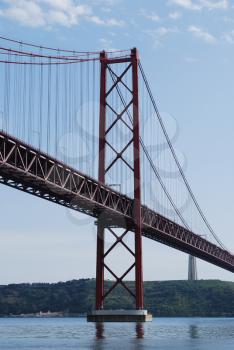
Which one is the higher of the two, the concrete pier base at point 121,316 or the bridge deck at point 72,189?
the bridge deck at point 72,189

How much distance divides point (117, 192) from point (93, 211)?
2626 mm

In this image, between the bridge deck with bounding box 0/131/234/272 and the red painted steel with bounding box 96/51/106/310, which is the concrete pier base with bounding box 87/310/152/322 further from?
the bridge deck with bounding box 0/131/234/272

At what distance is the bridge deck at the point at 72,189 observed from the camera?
47000mm

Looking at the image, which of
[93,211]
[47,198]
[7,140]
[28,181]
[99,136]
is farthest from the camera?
[99,136]

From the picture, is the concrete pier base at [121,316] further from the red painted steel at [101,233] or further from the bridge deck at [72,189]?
the bridge deck at [72,189]

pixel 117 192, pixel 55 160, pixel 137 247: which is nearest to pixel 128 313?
pixel 137 247

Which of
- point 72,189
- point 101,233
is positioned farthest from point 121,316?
point 72,189

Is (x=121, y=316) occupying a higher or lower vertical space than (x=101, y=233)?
lower

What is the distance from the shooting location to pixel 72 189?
2208 inches

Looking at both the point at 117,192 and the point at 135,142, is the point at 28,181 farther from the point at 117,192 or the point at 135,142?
the point at 135,142

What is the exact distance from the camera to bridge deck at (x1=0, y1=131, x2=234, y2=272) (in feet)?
154

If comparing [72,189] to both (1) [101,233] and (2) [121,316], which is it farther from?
(2) [121,316]

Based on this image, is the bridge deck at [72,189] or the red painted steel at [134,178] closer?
the bridge deck at [72,189]

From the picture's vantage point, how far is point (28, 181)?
1943 inches
